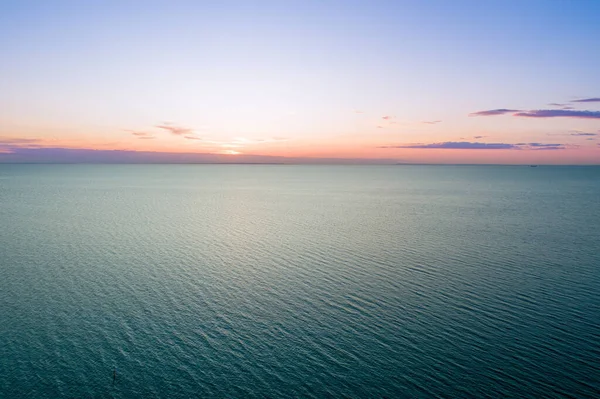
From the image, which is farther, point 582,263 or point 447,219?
point 447,219

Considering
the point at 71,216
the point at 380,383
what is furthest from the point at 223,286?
the point at 71,216

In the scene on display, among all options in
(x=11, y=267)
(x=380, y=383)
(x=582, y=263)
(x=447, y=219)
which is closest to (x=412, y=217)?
(x=447, y=219)

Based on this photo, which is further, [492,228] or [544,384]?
[492,228]

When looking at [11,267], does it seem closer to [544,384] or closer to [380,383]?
[380,383]

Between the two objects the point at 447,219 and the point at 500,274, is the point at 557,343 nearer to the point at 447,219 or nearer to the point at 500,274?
the point at 500,274

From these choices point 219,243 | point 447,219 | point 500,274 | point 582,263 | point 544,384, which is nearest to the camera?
point 544,384

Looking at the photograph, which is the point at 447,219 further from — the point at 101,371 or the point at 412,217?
the point at 101,371

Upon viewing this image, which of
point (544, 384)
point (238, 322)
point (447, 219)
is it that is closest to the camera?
point (544, 384)

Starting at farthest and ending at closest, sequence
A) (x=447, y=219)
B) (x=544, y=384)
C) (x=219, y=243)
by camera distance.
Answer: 1. (x=447, y=219)
2. (x=219, y=243)
3. (x=544, y=384)
